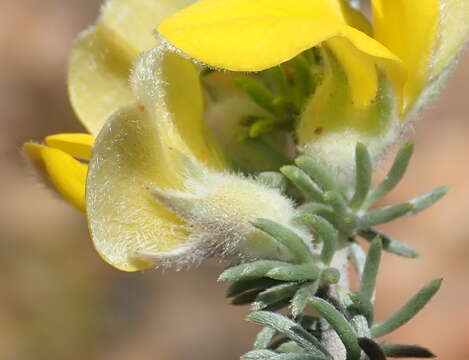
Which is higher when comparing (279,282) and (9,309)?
(279,282)

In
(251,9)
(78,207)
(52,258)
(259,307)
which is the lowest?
(52,258)

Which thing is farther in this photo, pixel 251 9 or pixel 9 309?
pixel 9 309

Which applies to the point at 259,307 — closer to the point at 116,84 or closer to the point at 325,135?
the point at 325,135

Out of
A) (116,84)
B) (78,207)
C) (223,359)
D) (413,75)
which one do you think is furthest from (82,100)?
(223,359)

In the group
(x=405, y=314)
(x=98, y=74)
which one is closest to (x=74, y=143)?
(x=98, y=74)

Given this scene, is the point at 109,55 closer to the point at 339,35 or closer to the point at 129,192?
the point at 129,192

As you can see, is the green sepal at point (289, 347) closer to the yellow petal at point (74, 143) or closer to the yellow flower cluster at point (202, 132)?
the yellow flower cluster at point (202, 132)
